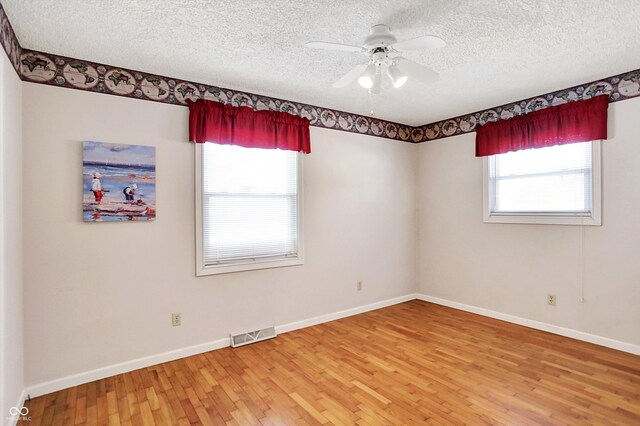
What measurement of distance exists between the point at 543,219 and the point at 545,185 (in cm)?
38

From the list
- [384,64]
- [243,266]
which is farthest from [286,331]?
[384,64]

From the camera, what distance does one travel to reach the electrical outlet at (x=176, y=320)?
3.10 meters

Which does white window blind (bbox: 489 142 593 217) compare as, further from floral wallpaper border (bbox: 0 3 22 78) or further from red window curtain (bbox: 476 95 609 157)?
floral wallpaper border (bbox: 0 3 22 78)

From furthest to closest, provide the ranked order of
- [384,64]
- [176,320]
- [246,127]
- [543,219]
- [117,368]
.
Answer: [543,219] → [246,127] → [176,320] → [117,368] → [384,64]

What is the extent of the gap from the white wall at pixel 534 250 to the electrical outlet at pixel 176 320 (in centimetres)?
341

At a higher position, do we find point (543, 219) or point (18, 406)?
point (543, 219)

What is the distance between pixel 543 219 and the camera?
12.1 ft

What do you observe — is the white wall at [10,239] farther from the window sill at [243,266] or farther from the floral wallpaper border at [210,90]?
the window sill at [243,266]

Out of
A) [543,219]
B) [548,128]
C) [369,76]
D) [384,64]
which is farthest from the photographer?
[543,219]

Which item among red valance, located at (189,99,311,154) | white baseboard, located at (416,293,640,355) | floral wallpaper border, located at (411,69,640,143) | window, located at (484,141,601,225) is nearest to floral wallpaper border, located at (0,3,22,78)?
red valance, located at (189,99,311,154)

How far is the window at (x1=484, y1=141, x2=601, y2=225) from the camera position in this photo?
3379 millimetres

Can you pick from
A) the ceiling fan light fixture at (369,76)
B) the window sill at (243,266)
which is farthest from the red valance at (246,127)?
the ceiling fan light fixture at (369,76)

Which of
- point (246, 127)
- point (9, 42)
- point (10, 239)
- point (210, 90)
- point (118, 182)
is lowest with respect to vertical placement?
point (10, 239)

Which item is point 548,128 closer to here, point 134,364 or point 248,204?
point 248,204
